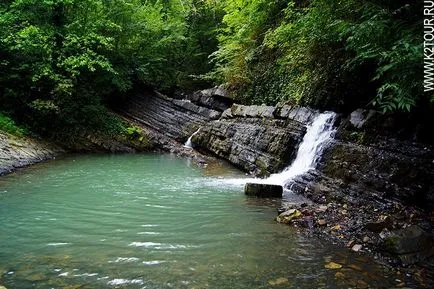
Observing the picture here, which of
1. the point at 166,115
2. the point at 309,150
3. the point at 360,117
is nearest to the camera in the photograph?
the point at 360,117

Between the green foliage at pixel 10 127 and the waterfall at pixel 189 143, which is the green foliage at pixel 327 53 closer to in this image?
the waterfall at pixel 189 143

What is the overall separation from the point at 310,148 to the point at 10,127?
453 inches

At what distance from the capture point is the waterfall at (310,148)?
11.7 meters

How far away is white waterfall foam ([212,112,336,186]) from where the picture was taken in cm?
1173

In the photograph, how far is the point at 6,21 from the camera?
15500 mm

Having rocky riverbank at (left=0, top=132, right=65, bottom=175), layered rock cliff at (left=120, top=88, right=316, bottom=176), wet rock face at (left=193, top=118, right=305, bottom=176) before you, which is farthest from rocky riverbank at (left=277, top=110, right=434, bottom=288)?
rocky riverbank at (left=0, top=132, right=65, bottom=175)

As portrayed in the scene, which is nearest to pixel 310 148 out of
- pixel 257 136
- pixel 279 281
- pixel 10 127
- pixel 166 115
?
pixel 257 136

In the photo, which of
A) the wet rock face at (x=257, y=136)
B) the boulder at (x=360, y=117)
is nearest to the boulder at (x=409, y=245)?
the boulder at (x=360, y=117)

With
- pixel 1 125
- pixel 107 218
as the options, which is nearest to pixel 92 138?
pixel 1 125

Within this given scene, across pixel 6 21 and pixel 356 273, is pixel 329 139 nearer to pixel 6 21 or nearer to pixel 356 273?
pixel 356 273

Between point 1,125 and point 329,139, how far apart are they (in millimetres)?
12215

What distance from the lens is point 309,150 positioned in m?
12.2

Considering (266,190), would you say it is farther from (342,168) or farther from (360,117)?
(360,117)

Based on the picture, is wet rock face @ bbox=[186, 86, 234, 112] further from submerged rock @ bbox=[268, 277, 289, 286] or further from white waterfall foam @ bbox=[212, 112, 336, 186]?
submerged rock @ bbox=[268, 277, 289, 286]
